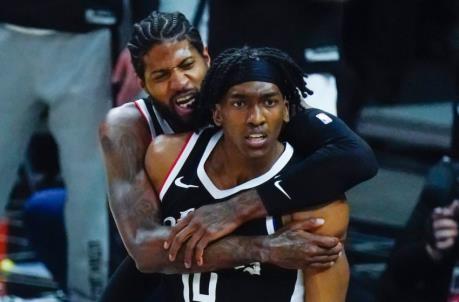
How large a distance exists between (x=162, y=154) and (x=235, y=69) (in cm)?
32

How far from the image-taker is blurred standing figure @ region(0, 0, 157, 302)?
5.24 m

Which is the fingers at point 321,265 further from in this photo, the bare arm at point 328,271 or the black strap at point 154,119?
the black strap at point 154,119

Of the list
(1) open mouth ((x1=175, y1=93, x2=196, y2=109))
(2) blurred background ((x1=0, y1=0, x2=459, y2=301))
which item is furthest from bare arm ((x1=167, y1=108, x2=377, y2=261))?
(2) blurred background ((x1=0, y1=0, x2=459, y2=301))

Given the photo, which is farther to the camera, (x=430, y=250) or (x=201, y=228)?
(x=430, y=250)

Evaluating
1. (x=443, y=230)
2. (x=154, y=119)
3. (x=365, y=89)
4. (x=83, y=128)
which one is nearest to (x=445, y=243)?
(x=443, y=230)

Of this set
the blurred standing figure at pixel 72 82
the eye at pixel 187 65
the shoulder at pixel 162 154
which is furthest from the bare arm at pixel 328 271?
the blurred standing figure at pixel 72 82

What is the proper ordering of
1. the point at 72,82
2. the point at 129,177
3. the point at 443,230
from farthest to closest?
the point at 72,82
the point at 443,230
the point at 129,177

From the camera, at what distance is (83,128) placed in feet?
17.3

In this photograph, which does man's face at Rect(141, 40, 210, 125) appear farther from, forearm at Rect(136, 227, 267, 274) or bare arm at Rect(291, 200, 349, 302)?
bare arm at Rect(291, 200, 349, 302)

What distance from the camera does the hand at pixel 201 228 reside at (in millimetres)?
3971

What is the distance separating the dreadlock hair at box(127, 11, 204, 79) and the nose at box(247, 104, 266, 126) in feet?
1.63

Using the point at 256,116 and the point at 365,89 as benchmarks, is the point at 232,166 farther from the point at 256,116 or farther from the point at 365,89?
the point at 365,89

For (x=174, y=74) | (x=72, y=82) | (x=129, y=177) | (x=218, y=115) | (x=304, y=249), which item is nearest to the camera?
(x=304, y=249)

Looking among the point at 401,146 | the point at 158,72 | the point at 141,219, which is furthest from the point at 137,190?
the point at 401,146
